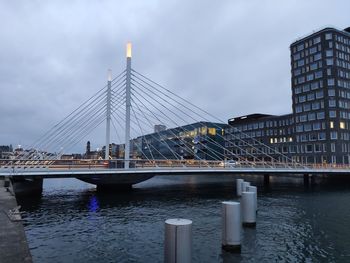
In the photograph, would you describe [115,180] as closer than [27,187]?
No

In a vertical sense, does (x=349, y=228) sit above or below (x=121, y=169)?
below

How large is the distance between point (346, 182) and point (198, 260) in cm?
6035

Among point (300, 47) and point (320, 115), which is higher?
point (300, 47)

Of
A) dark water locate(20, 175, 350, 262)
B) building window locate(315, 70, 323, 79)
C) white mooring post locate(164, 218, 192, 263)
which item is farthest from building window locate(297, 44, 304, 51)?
white mooring post locate(164, 218, 192, 263)

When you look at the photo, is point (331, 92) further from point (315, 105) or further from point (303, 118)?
point (303, 118)

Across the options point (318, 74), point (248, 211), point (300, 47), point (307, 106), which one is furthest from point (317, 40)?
point (248, 211)

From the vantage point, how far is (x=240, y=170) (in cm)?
4384

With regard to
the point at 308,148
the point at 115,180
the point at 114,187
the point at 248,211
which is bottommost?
the point at 114,187

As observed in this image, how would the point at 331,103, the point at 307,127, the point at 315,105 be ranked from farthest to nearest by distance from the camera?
the point at 307,127 → the point at 315,105 → the point at 331,103

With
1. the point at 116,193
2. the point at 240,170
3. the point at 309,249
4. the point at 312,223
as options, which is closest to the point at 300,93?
the point at 240,170

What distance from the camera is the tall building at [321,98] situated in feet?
302

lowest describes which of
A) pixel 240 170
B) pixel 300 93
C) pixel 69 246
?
pixel 69 246

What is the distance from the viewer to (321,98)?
313ft

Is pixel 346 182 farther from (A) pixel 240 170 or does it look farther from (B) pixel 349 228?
(B) pixel 349 228
